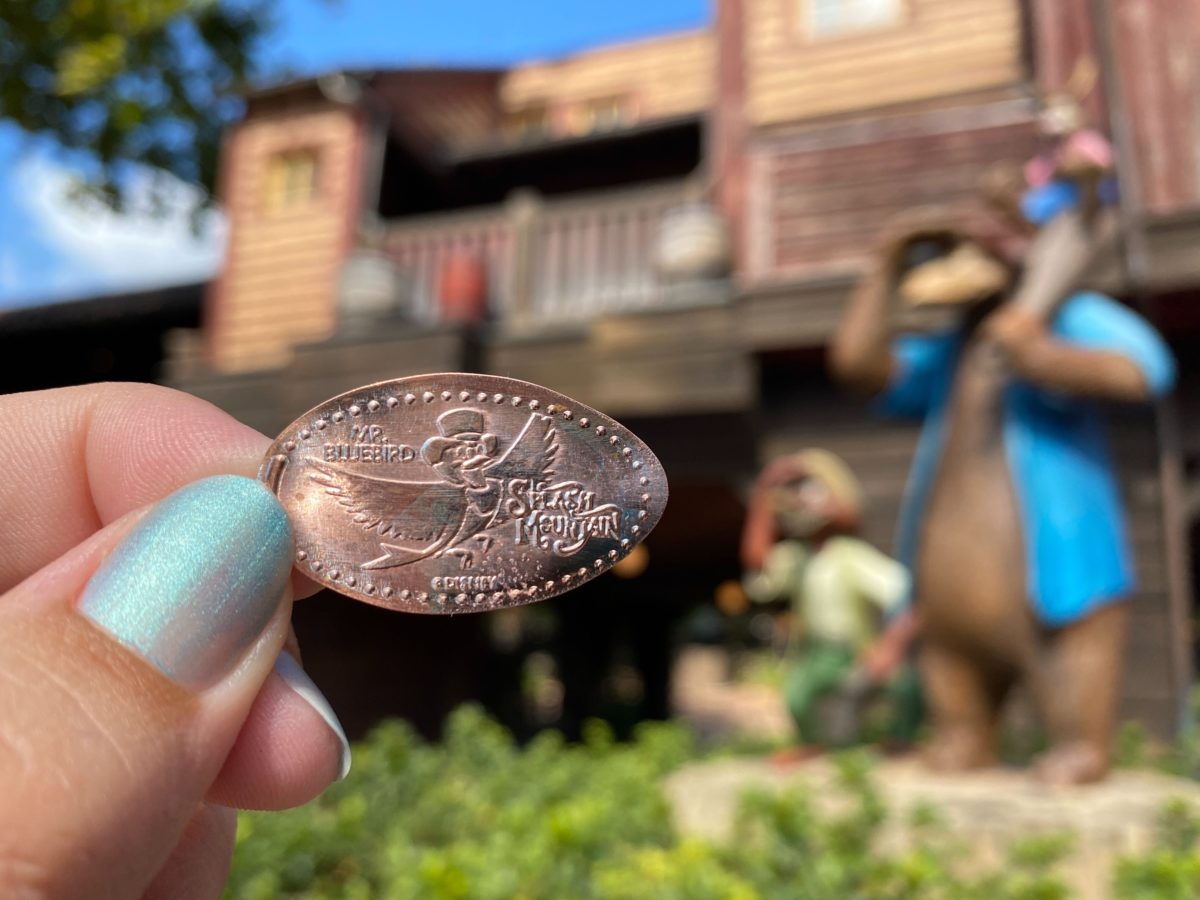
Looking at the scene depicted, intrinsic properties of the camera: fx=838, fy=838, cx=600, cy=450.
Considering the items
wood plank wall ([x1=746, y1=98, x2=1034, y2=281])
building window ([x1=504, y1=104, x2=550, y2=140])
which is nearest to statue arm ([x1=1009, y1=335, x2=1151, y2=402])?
wood plank wall ([x1=746, y1=98, x2=1034, y2=281])

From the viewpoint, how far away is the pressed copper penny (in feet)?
3.30

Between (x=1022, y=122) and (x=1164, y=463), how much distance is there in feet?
6.72

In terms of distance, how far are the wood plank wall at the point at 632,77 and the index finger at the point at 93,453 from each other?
371 inches

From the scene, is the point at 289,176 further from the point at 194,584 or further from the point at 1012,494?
the point at 194,584

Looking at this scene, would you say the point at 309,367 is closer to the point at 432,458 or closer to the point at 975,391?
the point at 975,391

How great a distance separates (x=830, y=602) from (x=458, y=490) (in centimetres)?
263

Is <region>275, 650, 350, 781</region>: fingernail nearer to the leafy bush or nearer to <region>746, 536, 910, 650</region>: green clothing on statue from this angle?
the leafy bush

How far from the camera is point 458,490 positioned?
3.34 feet

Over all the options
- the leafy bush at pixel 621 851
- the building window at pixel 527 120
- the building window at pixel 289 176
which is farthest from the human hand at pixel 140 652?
the building window at pixel 527 120

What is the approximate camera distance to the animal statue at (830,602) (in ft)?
10.2

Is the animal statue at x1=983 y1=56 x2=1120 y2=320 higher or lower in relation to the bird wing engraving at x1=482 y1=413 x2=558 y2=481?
higher

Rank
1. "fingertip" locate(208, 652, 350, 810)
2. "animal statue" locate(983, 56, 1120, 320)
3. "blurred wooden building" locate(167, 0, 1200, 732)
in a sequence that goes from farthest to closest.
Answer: "blurred wooden building" locate(167, 0, 1200, 732) < "animal statue" locate(983, 56, 1120, 320) < "fingertip" locate(208, 652, 350, 810)

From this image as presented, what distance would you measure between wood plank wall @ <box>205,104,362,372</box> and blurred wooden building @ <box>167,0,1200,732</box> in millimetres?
97

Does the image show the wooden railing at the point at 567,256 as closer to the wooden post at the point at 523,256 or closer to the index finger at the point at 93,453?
the wooden post at the point at 523,256
